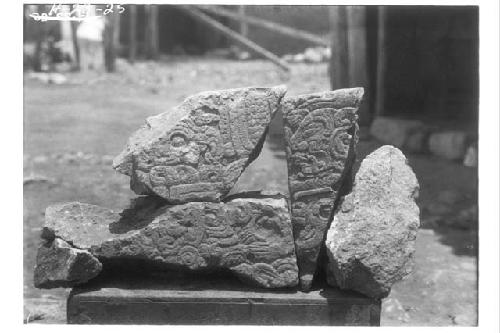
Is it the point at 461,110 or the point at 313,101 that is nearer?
the point at 313,101

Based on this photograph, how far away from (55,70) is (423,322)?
11.2 meters

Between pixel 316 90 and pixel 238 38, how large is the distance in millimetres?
5723

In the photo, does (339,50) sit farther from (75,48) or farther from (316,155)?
(75,48)

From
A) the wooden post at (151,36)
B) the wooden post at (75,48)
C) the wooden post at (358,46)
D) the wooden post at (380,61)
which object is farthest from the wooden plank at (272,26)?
the wooden post at (75,48)

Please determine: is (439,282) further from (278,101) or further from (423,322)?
(278,101)

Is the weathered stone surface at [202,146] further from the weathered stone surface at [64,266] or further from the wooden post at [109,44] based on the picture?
the wooden post at [109,44]

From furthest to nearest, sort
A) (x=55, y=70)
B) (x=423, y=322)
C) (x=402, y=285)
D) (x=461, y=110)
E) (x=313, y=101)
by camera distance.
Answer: (x=55, y=70), (x=461, y=110), (x=402, y=285), (x=423, y=322), (x=313, y=101)

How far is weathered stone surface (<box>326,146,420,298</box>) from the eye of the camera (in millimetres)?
4484

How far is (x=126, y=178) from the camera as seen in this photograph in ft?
32.0

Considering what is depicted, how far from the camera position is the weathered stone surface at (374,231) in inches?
177

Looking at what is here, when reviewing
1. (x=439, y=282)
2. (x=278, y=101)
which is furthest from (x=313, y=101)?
(x=439, y=282)

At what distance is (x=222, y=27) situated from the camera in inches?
674

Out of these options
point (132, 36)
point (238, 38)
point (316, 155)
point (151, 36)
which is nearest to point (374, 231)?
point (316, 155)

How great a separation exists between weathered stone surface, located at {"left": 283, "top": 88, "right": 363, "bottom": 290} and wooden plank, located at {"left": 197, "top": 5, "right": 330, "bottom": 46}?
28.3 feet
